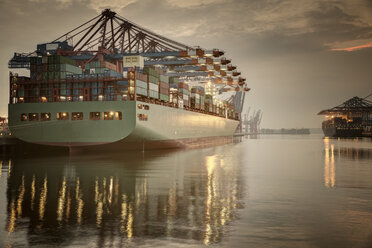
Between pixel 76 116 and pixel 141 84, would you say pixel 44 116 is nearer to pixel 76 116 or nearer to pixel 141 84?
pixel 76 116

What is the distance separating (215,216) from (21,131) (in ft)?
128

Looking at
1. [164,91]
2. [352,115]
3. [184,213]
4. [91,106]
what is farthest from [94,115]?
[352,115]

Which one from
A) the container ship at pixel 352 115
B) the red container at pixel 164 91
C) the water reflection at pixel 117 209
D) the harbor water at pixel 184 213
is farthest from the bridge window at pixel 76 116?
the container ship at pixel 352 115

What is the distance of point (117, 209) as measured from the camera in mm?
10695

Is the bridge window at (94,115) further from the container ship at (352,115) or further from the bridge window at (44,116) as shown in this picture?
the container ship at (352,115)

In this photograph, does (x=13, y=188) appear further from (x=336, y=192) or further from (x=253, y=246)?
(x=336, y=192)

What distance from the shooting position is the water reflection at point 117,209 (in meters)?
7.93

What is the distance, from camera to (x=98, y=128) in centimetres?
4094

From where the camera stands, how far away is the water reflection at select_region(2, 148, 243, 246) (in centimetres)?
793

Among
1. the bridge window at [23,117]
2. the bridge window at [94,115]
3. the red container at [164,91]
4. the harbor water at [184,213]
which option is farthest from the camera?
the red container at [164,91]

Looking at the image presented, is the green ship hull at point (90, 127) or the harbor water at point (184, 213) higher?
the green ship hull at point (90, 127)

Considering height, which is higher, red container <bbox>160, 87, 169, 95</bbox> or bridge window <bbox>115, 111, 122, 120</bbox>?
red container <bbox>160, 87, 169, 95</bbox>

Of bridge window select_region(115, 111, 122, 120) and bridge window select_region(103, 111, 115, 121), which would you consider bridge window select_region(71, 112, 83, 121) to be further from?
bridge window select_region(115, 111, 122, 120)

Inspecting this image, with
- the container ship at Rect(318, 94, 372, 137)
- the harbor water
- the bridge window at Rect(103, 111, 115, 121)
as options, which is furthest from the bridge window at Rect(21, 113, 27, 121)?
the container ship at Rect(318, 94, 372, 137)
